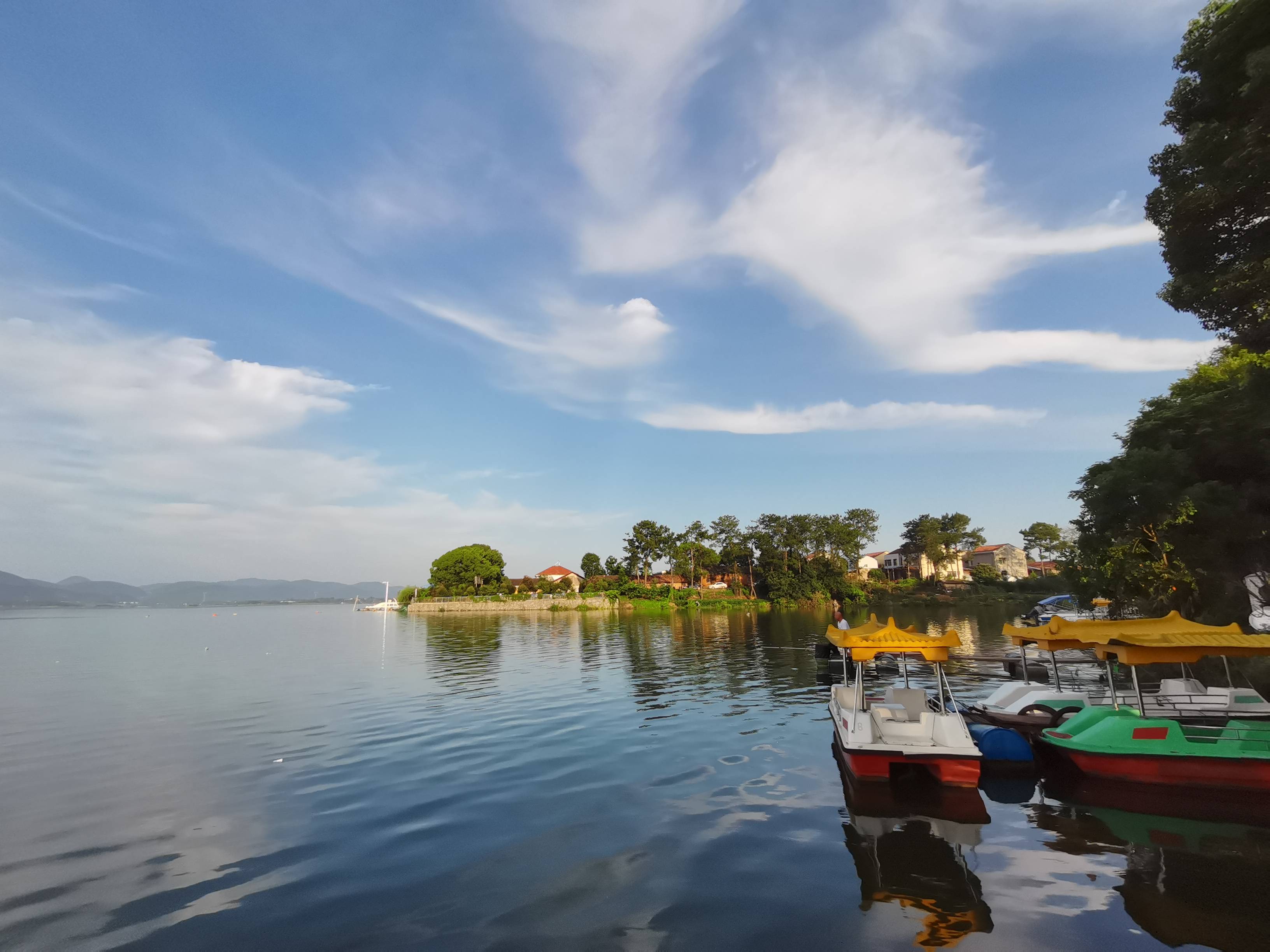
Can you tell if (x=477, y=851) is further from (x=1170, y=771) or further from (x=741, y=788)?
(x=1170, y=771)

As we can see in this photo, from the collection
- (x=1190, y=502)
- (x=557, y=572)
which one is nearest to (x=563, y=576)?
(x=557, y=572)

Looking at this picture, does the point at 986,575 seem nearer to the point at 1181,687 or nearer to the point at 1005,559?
the point at 1005,559

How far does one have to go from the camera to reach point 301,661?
43000 mm

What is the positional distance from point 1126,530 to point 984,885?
2761 cm

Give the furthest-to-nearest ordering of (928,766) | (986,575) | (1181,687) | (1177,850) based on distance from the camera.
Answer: (986,575) → (1181,687) → (928,766) → (1177,850)

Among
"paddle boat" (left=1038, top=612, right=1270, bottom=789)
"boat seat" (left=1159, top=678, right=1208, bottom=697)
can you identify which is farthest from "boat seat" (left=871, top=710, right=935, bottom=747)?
"boat seat" (left=1159, top=678, right=1208, bottom=697)

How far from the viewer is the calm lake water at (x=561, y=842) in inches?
308

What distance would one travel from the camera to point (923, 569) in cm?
13438

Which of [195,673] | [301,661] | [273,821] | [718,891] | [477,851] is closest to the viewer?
[718,891]

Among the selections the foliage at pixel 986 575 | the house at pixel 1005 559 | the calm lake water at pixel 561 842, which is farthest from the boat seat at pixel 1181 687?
the house at pixel 1005 559

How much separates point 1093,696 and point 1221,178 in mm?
17157

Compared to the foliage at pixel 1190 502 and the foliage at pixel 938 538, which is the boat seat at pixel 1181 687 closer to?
the foliage at pixel 1190 502

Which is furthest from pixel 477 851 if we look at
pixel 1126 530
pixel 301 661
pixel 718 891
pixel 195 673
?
pixel 301 661

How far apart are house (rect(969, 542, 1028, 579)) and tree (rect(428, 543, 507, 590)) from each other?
112 meters
